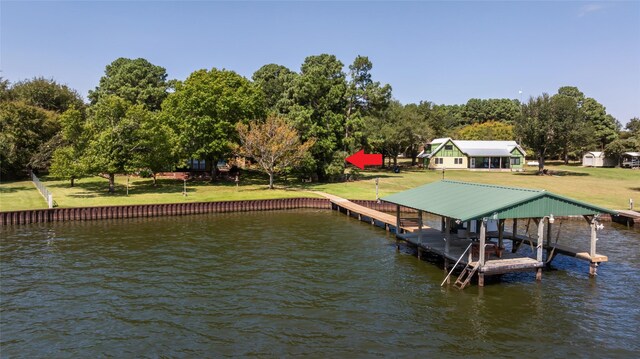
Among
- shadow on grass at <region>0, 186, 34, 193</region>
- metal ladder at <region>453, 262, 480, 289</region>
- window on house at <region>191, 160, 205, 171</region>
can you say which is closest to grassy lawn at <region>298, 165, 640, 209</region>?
window on house at <region>191, 160, 205, 171</region>

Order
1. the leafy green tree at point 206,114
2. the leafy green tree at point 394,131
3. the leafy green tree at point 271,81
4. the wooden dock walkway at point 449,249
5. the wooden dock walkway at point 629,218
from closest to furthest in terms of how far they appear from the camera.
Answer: the wooden dock walkway at point 449,249 → the wooden dock walkway at point 629,218 → the leafy green tree at point 206,114 → the leafy green tree at point 394,131 → the leafy green tree at point 271,81

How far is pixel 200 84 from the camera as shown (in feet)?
217

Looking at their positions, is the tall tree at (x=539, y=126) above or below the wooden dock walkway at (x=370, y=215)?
above

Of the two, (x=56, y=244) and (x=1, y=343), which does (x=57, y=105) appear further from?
(x=1, y=343)

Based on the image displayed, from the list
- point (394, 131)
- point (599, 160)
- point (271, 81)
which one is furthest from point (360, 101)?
point (599, 160)

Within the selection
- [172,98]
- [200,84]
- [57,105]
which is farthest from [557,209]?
[57,105]

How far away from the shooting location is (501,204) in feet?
80.3

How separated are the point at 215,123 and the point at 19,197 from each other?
26090 millimetres

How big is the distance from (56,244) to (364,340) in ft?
88.9

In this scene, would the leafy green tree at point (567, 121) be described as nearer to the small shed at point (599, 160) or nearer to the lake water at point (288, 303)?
the small shed at point (599, 160)

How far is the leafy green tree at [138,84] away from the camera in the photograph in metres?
86.7

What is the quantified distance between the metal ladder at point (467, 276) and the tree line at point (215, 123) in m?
37.8

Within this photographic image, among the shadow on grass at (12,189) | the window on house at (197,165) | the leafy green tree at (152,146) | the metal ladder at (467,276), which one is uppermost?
the leafy green tree at (152,146)

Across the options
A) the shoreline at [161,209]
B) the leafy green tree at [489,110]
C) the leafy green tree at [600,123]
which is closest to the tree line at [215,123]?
the shoreline at [161,209]
